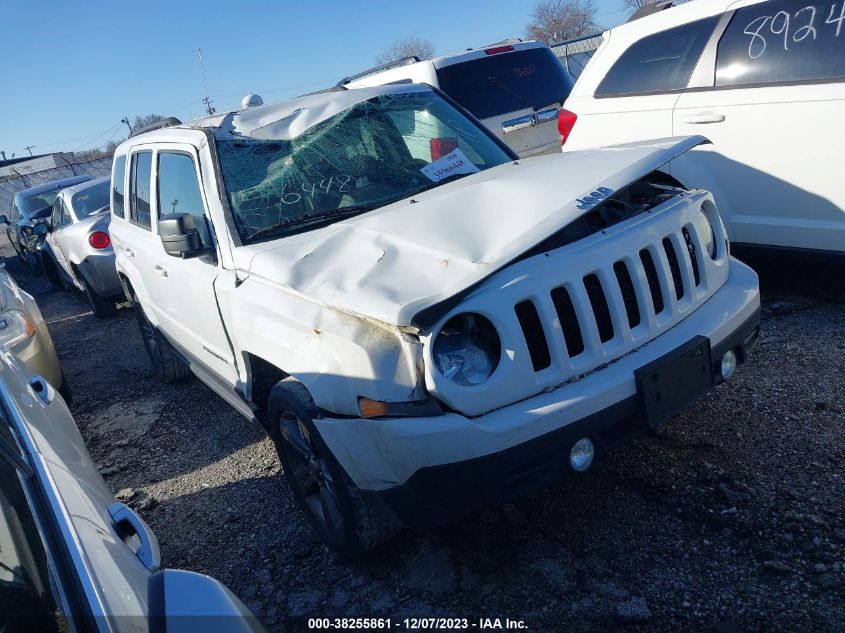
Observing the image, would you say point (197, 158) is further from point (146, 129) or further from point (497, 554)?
point (497, 554)

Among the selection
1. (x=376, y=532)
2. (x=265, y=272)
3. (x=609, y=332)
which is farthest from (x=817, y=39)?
(x=376, y=532)

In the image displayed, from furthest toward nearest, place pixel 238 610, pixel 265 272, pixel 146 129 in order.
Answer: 1. pixel 146 129
2. pixel 265 272
3. pixel 238 610

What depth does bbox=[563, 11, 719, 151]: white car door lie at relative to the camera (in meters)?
4.85

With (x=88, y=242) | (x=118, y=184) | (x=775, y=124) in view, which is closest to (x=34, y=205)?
(x=88, y=242)

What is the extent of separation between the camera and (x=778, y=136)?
427cm

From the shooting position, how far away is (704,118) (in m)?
4.64

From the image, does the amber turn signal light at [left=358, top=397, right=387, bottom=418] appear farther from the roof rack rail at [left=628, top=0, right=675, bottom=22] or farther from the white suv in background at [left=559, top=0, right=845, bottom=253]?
the roof rack rail at [left=628, top=0, right=675, bottom=22]

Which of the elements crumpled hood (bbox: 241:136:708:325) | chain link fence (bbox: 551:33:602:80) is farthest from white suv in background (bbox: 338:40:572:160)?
chain link fence (bbox: 551:33:602:80)

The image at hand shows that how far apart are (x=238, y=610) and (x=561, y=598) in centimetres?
139

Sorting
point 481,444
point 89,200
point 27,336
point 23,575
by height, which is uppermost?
point 89,200

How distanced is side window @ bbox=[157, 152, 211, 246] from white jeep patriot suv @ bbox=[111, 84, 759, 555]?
0.02m

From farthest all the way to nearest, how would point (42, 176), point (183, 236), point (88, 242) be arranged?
1. point (42, 176)
2. point (88, 242)
3. point (183, 236)

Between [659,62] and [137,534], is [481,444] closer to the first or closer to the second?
[137,534]

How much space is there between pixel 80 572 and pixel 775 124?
441 centimetres
